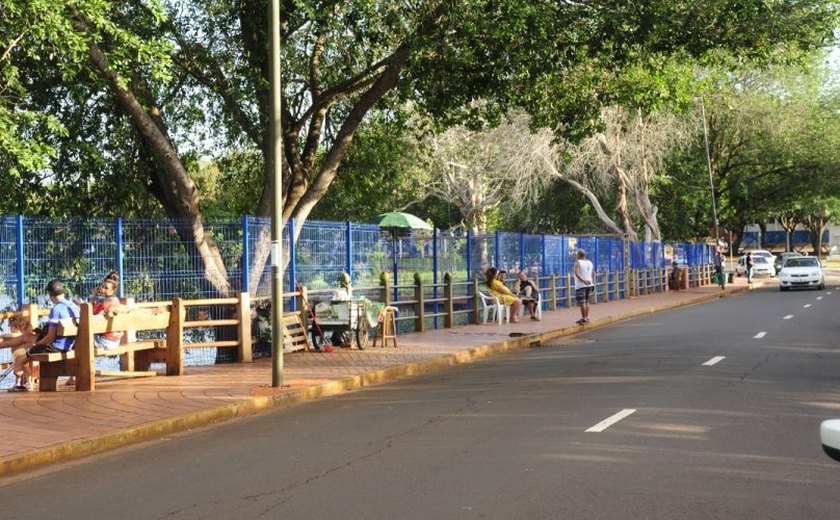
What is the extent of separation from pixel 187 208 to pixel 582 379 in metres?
7.62

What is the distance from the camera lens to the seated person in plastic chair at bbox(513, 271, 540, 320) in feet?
91.5

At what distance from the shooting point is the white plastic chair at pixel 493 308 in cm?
2620

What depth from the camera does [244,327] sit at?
16844mm

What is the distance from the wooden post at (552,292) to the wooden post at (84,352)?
2102 cm

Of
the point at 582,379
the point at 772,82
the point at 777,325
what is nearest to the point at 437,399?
the point at 582,379

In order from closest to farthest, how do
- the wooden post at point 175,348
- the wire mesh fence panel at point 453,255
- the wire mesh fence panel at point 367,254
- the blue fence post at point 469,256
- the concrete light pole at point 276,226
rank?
the concrete light pole at point 276,226 → the wooden post at point 175,348 → the wire mesh fence panel at point 367,254 → the wire mesh fence panel at point 453,255 → the blue fence post at point 469,256

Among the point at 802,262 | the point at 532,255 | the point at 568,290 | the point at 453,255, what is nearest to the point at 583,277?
the point at 453,255

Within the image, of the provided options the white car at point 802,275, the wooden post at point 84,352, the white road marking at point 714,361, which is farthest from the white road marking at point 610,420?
the white car at point 802,275

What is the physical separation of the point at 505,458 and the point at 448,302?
16.2m

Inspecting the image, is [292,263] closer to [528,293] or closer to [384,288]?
[384,288]

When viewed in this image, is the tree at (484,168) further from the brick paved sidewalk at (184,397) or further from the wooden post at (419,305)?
the brick paved sidewalk at (184,397)

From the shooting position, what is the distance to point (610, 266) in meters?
39.6

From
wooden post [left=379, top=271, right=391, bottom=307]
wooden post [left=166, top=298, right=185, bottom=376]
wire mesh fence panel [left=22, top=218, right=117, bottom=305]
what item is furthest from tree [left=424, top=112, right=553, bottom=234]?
wooden post [left=166, top=298, right=185, bottom=376]

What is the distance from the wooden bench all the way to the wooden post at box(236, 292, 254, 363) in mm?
1784
